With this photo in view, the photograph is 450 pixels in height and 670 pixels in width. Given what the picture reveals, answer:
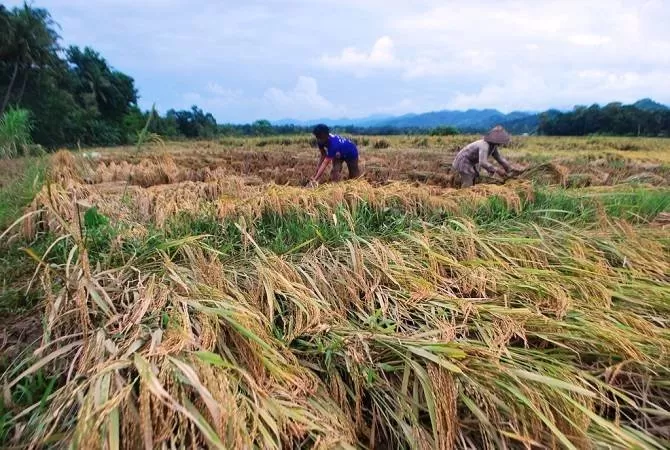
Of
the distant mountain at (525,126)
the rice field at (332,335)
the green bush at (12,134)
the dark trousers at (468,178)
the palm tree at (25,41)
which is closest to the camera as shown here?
the rice field at (332,335)

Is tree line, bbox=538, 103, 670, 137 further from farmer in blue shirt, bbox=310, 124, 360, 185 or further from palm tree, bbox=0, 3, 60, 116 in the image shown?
palm tree, bbox=0, 3, 60, 116

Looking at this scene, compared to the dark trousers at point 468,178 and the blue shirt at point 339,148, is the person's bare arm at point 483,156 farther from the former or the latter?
the blue shirt at point 339,148

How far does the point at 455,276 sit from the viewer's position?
277cm

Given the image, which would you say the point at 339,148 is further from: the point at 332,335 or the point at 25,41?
the point at 25,41

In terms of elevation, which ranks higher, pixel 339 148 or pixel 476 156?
pixel 339 148

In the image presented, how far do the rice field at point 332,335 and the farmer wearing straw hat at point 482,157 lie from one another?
2830 mm

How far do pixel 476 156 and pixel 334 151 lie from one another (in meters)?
2.17

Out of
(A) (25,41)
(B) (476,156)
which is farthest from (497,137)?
(A) (25,41)

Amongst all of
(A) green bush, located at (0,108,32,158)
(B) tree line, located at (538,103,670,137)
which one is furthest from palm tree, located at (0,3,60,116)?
(B) tree line, located at (538,103,670,137)

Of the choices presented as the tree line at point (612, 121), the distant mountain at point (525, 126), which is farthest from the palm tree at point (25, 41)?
the tree line at point (612, 121)

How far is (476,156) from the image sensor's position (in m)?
6.60

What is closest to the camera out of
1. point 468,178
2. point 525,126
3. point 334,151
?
point 334,151

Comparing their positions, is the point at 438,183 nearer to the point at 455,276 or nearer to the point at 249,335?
the point at 455,276

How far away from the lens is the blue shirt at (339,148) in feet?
20.3
